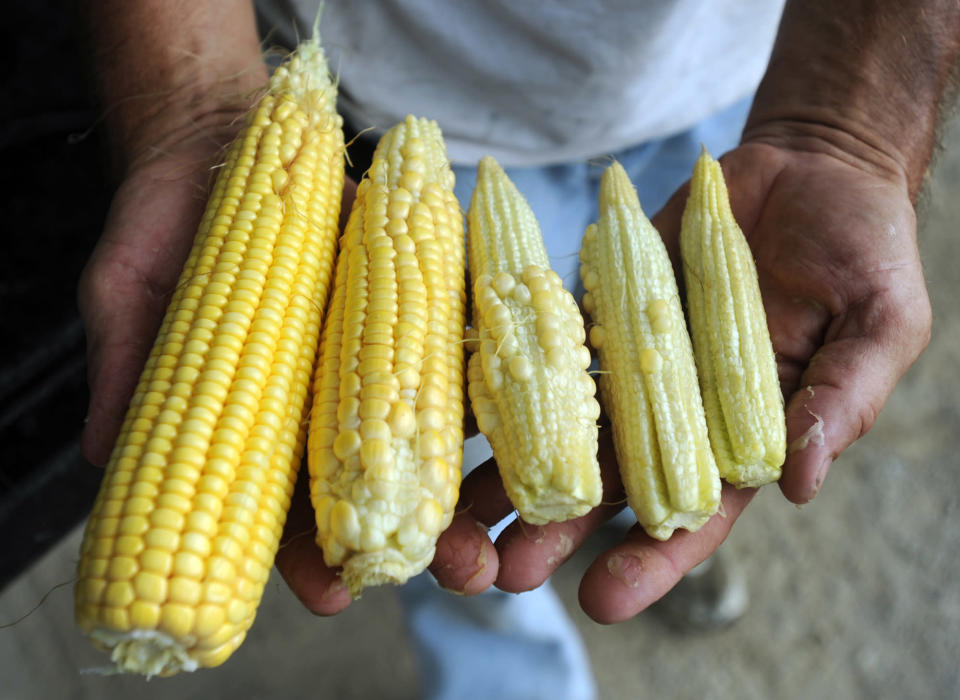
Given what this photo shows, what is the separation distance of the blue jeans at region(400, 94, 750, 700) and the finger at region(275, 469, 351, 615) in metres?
0.98

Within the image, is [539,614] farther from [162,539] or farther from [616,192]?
[162,539]

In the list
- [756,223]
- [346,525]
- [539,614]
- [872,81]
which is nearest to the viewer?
[346,525]

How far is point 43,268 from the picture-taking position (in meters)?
2.56

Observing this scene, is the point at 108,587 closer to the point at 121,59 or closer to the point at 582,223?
the point at 121,59

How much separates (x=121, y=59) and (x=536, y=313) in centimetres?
139

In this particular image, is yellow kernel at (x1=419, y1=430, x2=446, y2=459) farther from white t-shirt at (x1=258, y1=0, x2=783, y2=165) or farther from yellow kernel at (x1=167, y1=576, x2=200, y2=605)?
white t-shirt at (x1=258, y1=0, x2=783, y2=165)

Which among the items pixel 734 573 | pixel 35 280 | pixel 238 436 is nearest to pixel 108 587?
pixel 238 436

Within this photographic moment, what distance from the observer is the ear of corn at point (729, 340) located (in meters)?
1.34

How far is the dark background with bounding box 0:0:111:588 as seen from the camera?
2238mm

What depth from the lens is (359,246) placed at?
1419 mm

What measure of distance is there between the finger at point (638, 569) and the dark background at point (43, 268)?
1.78m

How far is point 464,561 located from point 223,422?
1.56ft

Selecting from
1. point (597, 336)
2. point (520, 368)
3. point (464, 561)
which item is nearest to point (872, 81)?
point (597, 336)

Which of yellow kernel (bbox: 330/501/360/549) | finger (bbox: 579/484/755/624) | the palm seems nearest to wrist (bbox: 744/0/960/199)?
the palm
